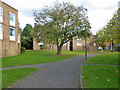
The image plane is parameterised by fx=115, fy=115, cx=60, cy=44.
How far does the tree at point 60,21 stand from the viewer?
66.7 feet

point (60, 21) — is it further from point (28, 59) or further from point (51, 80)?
point (51, 80)

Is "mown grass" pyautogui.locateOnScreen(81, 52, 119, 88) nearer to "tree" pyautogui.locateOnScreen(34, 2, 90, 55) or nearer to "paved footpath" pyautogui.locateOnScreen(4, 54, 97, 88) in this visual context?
"paved footpath" pyautogui.locateOnScreen(4, 54, 97, 88)

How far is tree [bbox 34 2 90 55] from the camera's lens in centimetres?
2034

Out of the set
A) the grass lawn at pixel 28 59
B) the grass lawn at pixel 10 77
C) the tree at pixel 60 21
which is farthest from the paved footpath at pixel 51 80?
the tree at pixel 60 21

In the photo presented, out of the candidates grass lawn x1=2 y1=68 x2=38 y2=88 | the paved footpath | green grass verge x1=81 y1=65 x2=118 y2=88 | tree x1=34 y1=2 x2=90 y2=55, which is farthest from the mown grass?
tree x1=34 y1=2 x2=90 y2=55

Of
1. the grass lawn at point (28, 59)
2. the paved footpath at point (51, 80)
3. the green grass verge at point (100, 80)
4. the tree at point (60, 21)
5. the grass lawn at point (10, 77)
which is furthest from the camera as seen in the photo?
the tree at point (60, 21)

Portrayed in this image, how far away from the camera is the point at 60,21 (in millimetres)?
20641

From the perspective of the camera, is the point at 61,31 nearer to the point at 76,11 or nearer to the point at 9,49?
the point at 76,11

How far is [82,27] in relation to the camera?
71.7ft

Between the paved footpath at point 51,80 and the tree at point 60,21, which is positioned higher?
the tree at point 60,21

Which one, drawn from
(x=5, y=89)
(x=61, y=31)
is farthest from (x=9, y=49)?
(x=5, y=89)

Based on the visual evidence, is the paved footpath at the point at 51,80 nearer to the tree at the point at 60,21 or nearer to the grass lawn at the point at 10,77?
the grass lawn at the point at 10,77

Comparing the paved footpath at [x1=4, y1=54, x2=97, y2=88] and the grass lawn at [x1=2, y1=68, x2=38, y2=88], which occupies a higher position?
the grass lawn at [x1=2, y1=68, x2=38, y2=88]

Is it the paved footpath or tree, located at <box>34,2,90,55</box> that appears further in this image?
tree, located at <box>34,2,90,55</box>
